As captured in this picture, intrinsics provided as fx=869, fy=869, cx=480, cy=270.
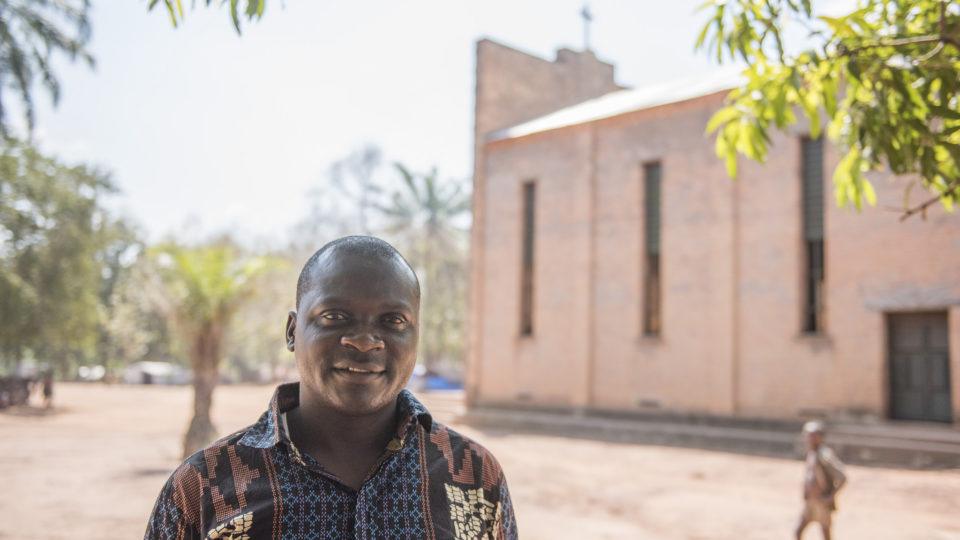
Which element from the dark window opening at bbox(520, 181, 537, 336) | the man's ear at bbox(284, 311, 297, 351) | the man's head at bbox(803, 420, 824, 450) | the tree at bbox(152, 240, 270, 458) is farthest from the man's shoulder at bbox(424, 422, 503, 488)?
the dark window opening at bbox(520, 181, 537, 336)

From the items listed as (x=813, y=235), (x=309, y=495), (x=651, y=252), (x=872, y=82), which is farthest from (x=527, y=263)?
(x=309, y=495)

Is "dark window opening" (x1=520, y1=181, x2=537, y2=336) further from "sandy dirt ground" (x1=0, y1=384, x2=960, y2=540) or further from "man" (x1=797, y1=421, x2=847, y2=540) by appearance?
"man" (x1=797, y1=421, x2=847, y2=540)

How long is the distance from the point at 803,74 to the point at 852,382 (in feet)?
53.1

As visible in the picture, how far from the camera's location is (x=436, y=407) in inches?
1146

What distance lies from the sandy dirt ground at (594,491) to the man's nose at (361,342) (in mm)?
8915

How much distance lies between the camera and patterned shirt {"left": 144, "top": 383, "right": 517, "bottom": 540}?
1662mm

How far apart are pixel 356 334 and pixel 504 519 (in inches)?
21.4

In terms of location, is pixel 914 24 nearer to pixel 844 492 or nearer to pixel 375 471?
pixel 375 471

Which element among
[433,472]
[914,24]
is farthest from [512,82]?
[433,472]

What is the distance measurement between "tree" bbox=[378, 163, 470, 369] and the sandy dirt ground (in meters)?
25.7

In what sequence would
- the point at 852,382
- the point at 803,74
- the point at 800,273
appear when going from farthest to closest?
the point at 800,273, the point at 852,382, the point at 803,74

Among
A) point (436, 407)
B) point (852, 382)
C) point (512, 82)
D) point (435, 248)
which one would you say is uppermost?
point (512, 82)

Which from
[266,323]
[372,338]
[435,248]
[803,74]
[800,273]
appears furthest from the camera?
[266,323]

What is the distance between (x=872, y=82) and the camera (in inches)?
135
